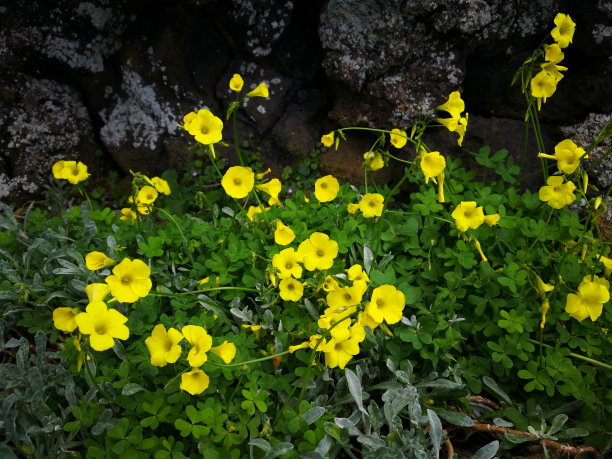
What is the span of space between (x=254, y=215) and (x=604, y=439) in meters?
2.01

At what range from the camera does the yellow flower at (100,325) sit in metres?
1.50

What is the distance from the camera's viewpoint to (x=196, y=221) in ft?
8.59

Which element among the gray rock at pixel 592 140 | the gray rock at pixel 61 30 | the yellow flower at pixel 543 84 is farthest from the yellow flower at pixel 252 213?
the gray rock at pixel 592 140

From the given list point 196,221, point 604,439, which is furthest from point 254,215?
point 604,439

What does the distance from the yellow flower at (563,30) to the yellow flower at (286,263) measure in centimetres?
161

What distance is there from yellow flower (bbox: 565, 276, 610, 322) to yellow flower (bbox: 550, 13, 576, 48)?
112 cm

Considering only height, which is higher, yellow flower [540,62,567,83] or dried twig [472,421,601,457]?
yellow flower [540,62,567,83]

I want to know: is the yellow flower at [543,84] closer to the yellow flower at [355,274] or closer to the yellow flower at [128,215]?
the yellow flower at [355,274]

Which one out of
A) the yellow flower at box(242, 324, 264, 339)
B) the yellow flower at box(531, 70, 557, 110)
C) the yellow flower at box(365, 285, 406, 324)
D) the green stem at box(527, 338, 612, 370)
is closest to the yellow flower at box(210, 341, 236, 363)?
the yellow flower at box(242, 324, 264, 339)

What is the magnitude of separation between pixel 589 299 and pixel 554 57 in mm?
1139

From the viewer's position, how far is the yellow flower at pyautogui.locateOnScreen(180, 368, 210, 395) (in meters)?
1.68

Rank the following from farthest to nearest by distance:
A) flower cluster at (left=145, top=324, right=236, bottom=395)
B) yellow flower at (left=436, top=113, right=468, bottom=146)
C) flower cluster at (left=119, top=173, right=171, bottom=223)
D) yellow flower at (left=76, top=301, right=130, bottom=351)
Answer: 1. flower cluster at (left=119, top=173, right=171, bottom=223)
2. yellow flower at (left=436, top=113, right=468, bottom=146)
3. flower cluster at (left=145, top=324, right=236, bottom=395)
4. yellow flower at (left=76, top=301, right=130, bottom=351)

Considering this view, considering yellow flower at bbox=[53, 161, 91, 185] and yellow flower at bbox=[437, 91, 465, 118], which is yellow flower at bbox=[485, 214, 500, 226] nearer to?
yellow flower at bbox=[437, 91, 465, 118]

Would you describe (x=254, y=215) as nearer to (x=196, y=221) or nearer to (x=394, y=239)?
(x=196, y=221)
